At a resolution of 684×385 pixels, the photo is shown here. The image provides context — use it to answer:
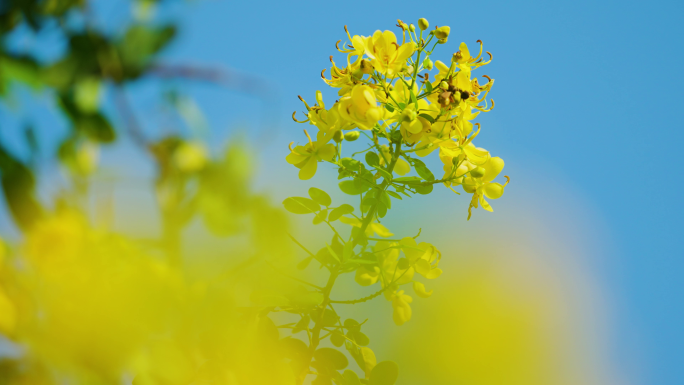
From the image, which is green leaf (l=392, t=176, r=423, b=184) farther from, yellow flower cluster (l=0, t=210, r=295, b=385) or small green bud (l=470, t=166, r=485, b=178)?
yellow flower cluster (l=0, t=210, r=295, b=385)

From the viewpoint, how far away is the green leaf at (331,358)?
0.43 meters

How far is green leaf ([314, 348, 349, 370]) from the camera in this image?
0.43m

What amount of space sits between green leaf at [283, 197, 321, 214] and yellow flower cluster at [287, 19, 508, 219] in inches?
1.0

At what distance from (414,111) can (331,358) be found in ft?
0.73

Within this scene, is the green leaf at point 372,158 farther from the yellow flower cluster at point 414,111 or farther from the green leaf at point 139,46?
the green leaf at point 139,46

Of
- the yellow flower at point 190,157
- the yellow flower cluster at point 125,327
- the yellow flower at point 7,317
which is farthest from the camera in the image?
the yellow flower at point 190,157

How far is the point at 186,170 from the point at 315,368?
31.7 inches

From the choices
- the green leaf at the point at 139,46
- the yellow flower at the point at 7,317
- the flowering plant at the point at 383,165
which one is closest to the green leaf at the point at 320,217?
the flowering plant at the point at 383,165

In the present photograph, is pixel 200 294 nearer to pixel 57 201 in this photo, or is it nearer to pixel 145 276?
pixel 145 276

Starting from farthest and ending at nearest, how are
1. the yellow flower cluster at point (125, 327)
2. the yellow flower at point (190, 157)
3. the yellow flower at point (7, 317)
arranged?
the yellow flower at point (190, 157), the yellow flower at point (7, 317), the yellow flower cluster at point (125, 327)

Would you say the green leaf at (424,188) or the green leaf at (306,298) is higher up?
the green leaf at (424,188)

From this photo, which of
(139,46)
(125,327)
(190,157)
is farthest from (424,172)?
(139,46)

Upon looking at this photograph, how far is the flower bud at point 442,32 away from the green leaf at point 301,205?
0.18 meters

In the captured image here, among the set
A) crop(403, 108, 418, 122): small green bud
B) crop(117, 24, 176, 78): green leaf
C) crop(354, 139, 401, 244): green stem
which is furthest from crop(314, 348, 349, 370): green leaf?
crop(117, 24, 176, 78): green leaf
